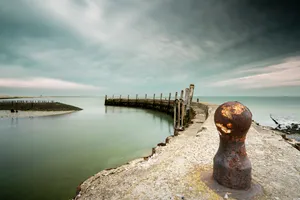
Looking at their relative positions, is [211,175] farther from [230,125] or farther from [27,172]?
[27,172]

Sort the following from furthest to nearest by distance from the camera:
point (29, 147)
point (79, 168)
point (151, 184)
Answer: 1. point (29, 147)
2. point (79, 168)
3. point (151, 184)

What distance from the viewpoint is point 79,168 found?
6.40 meters

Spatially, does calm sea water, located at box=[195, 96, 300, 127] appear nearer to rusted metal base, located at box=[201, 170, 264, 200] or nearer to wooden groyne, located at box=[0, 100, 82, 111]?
rusted metal base, located at box=[201, 170, 264, 200]

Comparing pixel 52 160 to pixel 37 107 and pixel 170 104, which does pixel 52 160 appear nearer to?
pixel 170 104

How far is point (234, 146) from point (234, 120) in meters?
0.39

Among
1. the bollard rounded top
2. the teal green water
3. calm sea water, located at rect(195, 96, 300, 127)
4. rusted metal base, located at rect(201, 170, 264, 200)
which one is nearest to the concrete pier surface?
rusted metal base, located at rect(201, 170, 264, 200)

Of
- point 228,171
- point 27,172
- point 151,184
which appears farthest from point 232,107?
point 27,172

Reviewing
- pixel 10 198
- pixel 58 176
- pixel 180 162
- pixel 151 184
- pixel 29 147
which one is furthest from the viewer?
pixel 29 147

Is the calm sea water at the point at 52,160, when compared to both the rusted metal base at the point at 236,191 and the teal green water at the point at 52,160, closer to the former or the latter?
the teal green water at the point at 52,160

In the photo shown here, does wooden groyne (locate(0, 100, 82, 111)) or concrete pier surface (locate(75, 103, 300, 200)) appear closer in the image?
concrete pier surface (locate(75, 103, 300, 200))

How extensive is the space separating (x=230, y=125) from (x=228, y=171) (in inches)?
25.0

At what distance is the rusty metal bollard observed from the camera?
7.64ft

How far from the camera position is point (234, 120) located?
231cm

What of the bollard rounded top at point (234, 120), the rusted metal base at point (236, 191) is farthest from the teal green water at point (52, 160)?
the bollard rounded top at point (234, 120)
